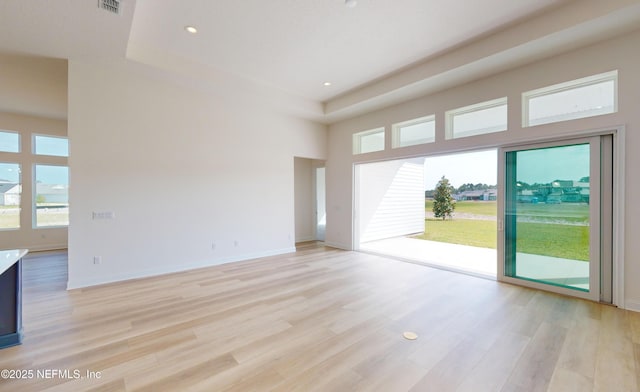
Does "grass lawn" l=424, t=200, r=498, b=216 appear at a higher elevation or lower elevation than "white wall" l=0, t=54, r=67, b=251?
lower

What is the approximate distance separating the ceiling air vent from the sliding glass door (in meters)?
5.65

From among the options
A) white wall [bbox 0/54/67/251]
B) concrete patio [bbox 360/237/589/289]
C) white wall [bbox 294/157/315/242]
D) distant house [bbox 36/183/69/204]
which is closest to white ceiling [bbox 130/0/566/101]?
white wall [bbox 0/54/67/251]

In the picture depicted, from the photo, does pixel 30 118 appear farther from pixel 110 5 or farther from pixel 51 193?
A: pixel 110 5

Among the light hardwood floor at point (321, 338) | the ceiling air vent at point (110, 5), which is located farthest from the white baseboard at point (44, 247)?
the ceiling air vent at point (110, 5)

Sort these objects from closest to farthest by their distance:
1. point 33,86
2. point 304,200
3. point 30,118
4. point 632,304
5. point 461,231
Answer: point 632,304, point 33,86, point 30,118, point 304,200, point 461,231

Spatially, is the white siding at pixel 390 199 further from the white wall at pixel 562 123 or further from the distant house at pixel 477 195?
the distant house at pixel 477 195

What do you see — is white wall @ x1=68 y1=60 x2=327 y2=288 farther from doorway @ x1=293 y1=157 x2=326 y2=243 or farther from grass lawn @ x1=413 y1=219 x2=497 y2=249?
grass lawn @ x1=413 y1=219 x2=497 y2=249

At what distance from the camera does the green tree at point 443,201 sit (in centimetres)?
1169

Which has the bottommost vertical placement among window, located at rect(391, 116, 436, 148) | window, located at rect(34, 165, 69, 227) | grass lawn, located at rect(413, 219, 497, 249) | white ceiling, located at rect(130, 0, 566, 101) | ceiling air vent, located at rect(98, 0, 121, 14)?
grass lawn, located at rect(413, 219, 497, 249)

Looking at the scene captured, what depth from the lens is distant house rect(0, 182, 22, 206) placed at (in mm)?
6547

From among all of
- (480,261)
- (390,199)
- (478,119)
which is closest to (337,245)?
(390,199)

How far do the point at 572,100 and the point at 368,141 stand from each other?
377 centimetres

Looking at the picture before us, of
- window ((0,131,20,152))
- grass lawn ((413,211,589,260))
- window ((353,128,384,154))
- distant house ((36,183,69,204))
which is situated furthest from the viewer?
distant house ((36,183,69,204))

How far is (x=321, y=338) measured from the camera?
8.30 ft
